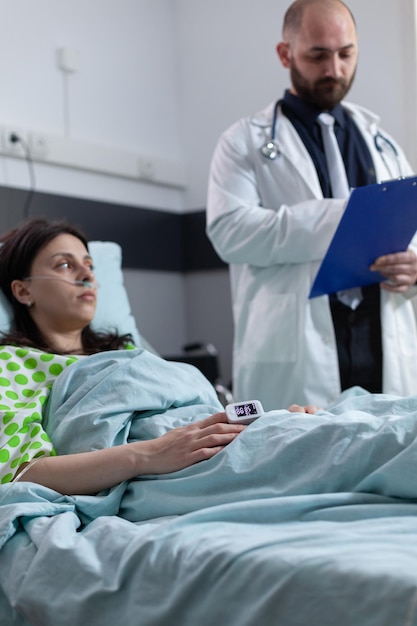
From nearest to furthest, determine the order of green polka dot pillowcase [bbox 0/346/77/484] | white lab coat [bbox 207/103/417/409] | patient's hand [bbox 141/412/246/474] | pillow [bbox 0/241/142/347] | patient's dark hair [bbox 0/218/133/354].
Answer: patient's hand [bbox 141/412/246/474], green polka dot pillowcase [bbox 0/346/77/484], patient's dark hair [bbox 0/218/133/354], pillow [bbox 0/241/142/347], white lab coat [bbox 207/103/417/409]

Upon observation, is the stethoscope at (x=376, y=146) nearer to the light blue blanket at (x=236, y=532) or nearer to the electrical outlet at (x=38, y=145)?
Answer: the electrical outlet at (x=38, y=145)

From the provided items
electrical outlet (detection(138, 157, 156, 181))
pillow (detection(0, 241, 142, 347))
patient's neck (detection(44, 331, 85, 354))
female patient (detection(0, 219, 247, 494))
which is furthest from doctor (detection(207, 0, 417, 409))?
electrical outlet (detection(138, 157, 156, 181))

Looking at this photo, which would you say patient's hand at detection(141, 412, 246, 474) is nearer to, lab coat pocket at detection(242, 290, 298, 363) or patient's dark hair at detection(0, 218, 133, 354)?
patient's dark hair at detection(0, 218, 133, 354)

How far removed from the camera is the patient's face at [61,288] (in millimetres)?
2125

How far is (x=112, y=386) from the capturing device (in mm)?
1808

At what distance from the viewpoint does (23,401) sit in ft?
6.17

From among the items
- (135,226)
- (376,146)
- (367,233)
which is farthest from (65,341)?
(135,226)

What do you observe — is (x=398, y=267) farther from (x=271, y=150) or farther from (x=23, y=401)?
(x=23, y=401)

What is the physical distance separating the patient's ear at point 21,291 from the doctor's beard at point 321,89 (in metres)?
1.08

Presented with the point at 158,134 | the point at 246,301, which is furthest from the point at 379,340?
the point at 158,134

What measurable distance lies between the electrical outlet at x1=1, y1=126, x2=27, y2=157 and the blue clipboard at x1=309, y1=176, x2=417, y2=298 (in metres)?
1.44

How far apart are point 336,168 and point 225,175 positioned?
34 cm

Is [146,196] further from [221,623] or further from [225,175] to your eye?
[221,623]

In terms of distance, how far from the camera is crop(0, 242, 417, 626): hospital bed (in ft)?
3.48
